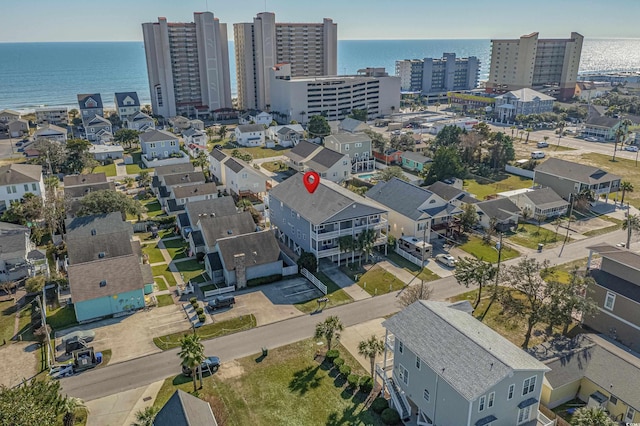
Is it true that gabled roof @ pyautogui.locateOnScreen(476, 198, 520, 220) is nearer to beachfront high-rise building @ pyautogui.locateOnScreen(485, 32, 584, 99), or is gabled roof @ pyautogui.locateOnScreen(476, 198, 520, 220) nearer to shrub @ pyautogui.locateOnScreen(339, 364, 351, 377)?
shrub @ pyautogui.locateOnScreen(339, 364, 351, 377)

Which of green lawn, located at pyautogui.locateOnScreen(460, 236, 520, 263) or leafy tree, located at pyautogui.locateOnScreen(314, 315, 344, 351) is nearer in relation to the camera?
leafy tree, located at pyautogui.locateOnScreen(314, 315, 344, 351)

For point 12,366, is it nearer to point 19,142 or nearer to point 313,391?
point 313,391

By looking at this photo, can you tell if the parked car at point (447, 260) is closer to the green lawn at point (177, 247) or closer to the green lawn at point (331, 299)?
the green lawn at point (331, 299)

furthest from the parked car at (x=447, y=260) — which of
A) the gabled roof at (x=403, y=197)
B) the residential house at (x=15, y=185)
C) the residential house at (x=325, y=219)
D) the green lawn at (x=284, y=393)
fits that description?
the residential house at (x=15, y=185)

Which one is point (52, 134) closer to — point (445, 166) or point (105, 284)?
point (105, 284)

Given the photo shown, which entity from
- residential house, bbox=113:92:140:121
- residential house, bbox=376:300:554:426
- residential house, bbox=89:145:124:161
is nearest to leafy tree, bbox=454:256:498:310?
residential house, bbox=376:300:554:426

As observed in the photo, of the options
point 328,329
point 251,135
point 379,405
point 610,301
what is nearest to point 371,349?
point 328,329
